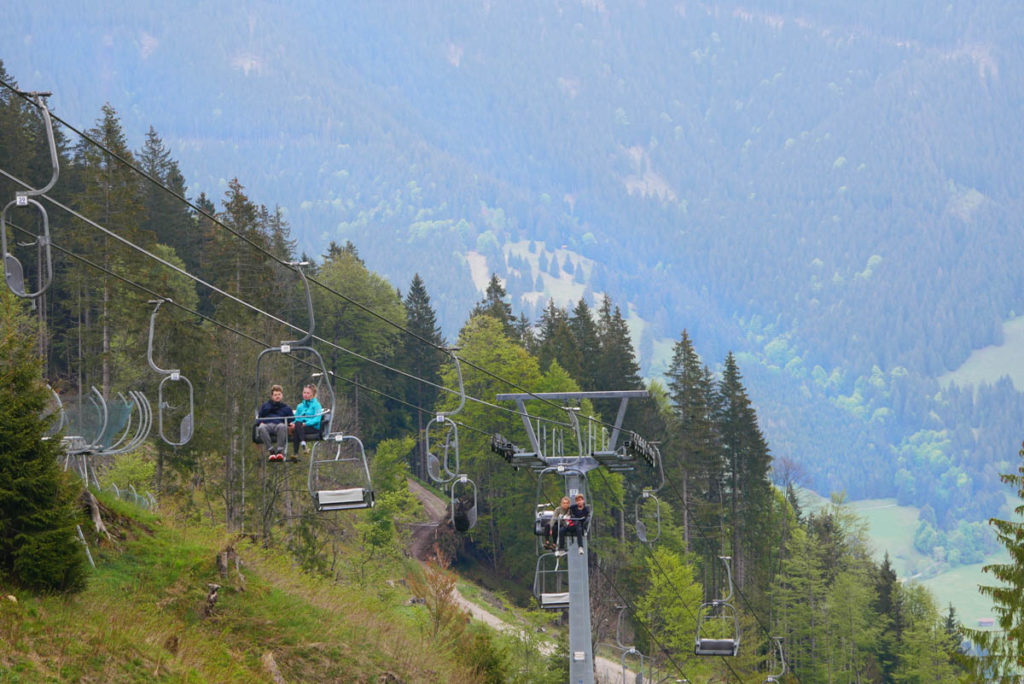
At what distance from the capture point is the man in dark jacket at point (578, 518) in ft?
93.4

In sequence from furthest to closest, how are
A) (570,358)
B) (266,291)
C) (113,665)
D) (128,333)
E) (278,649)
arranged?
(570,358) → (266,291) → (128,333) → (278,649) → (113,665)

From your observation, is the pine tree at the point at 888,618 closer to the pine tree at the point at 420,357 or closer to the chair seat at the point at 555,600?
the pine tree at the point at 420,357

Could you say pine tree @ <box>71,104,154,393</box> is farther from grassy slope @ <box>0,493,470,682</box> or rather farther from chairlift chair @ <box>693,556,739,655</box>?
chairlift chair @ <box>693,556,739,655</box>

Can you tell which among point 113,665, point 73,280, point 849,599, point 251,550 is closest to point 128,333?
point 73,280

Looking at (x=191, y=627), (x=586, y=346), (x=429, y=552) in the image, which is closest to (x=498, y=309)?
(x=586, y=346)

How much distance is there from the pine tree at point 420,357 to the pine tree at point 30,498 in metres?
69.2

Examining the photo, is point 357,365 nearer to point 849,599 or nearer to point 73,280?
point 73,280

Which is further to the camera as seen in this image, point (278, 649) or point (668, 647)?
point (668, 647)

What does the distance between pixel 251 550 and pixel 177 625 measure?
26.3 ft

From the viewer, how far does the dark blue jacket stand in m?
20.3

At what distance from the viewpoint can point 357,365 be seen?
89875mm

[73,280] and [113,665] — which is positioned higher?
[73,280]

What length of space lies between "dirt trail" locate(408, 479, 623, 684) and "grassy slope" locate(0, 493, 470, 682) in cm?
2289

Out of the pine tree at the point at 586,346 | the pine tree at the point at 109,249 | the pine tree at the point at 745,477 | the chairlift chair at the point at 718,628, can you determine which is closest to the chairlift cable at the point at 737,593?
the chairlift chair at the point at 718,628
